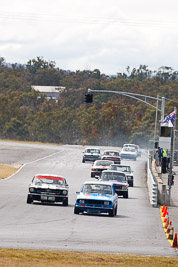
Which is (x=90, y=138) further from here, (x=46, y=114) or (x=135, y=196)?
(x=135, y=196)

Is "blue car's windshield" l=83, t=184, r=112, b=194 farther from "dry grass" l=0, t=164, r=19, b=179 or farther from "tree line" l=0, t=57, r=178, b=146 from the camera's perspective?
"tree line" l=0, t=57, r=178, b=146

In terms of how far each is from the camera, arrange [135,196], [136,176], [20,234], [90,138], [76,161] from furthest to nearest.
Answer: [90,138] → [76,161] → [136,176] → [135,196] → [20,234]

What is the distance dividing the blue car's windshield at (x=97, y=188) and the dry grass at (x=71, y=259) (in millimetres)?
10213

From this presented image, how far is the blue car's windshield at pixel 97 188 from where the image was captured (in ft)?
86.1

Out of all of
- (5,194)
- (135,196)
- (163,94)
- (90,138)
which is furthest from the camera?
(163,94)

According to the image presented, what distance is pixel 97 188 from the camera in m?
26.4

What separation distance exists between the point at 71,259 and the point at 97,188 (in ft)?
37.2

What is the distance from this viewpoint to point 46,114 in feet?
456

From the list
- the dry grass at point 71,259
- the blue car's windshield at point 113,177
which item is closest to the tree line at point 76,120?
the blue car's windshield at point 113,177

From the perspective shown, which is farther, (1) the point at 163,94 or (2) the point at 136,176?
(1) the point at 163,94

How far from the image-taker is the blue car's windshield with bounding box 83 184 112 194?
26.2 m

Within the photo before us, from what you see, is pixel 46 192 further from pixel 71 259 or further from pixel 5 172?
pixel 5 172

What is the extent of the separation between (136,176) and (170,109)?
86.1 metres

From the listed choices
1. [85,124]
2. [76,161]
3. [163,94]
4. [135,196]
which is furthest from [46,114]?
[135,196]
